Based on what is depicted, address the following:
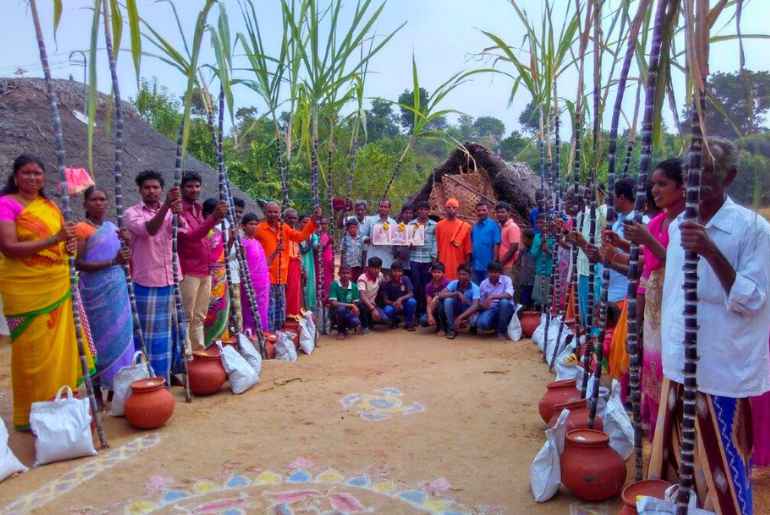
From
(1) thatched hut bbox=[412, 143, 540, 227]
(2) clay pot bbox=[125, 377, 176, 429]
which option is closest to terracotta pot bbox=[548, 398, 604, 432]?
(2) clay pot bbox=[125, 377, 176, 429]

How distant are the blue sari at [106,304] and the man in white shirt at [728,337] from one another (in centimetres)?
323

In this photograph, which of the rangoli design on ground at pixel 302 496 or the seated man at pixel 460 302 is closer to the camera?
the rangoli design on ground at pixel 302 496

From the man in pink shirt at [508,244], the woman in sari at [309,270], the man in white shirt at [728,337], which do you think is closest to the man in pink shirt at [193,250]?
the woman in sari at [309,270]

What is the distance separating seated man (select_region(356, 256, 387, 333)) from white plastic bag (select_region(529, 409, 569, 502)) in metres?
4.64

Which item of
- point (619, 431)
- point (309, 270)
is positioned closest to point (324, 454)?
point (619, 431)

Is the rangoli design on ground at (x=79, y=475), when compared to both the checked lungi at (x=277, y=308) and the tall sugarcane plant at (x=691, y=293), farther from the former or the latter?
the checked lungi at (x=277, y=308)

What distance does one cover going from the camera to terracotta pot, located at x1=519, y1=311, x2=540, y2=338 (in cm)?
691

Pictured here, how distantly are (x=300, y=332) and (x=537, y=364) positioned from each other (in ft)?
7.29

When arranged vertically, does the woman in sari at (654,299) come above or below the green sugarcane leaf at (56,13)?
below

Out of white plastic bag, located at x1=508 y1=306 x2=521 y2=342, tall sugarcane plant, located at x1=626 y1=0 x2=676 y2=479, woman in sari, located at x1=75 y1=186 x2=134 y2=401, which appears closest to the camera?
tall sugarcane plant, located at x1=626 y1=0 x2=676 y2=479

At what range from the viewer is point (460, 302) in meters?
7.16

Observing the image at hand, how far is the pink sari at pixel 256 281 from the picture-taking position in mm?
6000

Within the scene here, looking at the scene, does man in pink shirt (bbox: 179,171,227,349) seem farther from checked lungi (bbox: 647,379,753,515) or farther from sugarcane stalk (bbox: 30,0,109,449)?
checked lungi (bbox: 647,379,753,515)

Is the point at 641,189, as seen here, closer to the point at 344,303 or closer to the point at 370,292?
the point at 344,303
